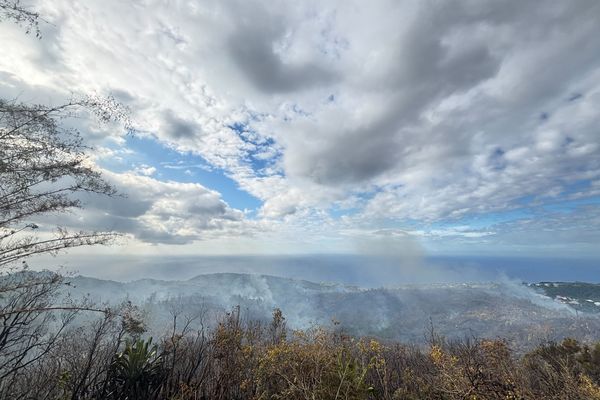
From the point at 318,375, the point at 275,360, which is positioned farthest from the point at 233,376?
the point at 318,375

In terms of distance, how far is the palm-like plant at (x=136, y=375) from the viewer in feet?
26.7

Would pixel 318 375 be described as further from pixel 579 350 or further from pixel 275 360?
pixel 579 350

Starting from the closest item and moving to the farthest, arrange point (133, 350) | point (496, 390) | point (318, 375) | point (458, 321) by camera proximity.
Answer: point (496, 390) → point (318, 375) → point (133, 350) → point (458, 321)

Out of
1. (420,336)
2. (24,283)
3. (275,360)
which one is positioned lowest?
(420,336)

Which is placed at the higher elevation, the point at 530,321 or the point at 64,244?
the point at 64,244

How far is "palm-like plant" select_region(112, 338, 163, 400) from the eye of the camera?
8148 millimetres

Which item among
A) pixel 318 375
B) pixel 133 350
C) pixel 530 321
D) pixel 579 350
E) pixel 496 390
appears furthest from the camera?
pixel 530 321

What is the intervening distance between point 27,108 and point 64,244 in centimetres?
413

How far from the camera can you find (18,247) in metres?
8.21

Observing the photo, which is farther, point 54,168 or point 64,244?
point 64,244

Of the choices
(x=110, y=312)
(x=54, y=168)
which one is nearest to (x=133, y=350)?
(x=110, y=312)

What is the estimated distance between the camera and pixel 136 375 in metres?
9.13

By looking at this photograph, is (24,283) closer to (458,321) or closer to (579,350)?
(579,350)

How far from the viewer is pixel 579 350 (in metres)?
21.0
